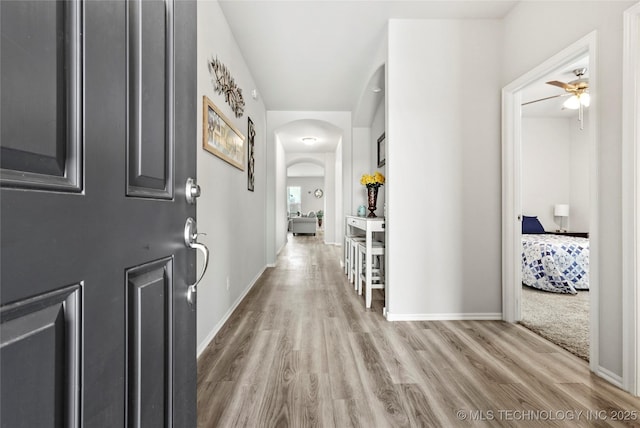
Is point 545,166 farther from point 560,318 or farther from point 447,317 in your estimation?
point 447,317

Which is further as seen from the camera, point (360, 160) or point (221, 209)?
point (360, 160)

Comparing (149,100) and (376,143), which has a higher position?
(376,143)

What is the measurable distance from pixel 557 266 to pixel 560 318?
103 cm

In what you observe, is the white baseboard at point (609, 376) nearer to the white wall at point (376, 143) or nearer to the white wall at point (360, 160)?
the white wall at point (376, 143)

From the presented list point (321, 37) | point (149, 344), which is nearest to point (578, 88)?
point (321, 37)

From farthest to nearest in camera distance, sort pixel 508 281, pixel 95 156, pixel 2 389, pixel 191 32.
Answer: pixel 508 281 < pixel 191 32 < pixel 95 156 < pixel 2 389

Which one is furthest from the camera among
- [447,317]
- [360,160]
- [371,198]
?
[360,160]

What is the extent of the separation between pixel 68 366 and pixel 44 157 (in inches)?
12.3

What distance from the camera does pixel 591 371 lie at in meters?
1.87

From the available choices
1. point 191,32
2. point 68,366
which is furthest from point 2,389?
point 191,32

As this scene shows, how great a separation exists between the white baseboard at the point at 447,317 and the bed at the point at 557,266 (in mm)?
1375

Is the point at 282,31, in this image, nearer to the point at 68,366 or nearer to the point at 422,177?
the point at 422,177

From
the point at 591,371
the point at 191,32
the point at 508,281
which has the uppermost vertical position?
the point at 191,32

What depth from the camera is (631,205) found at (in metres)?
1.68
